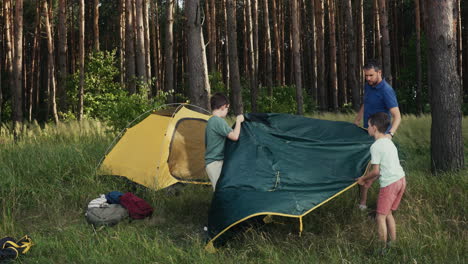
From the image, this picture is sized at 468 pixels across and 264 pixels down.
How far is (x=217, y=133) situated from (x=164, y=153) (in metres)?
2.10

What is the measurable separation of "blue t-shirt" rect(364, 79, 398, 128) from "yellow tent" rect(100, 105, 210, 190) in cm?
298

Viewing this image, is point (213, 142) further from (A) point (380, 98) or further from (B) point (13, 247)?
(B) point (13, 247)

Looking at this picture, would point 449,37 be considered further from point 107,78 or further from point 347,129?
point 107,78

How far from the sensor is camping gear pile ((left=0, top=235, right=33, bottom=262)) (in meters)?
4.68

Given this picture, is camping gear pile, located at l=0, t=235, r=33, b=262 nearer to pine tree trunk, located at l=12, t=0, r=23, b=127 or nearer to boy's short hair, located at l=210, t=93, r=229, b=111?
boy's short hair, located at l=210, t=93, r=229, b=111

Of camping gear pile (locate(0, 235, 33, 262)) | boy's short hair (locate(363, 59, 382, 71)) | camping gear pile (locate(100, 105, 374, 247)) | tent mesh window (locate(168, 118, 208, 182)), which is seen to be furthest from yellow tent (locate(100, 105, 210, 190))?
boy's short hair (locate(363, 59, 382, 71))

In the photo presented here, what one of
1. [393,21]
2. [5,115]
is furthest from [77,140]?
[393,21]

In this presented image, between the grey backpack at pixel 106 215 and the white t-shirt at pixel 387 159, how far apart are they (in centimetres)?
349

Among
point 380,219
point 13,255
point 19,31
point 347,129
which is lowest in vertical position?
point 13,255

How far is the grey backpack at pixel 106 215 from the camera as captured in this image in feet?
19.1

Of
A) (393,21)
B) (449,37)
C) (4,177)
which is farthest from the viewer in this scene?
(393,21)

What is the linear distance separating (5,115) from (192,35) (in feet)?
67.6

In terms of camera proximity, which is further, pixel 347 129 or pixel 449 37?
pixel 449 37

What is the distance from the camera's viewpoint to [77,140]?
35.0 ft
